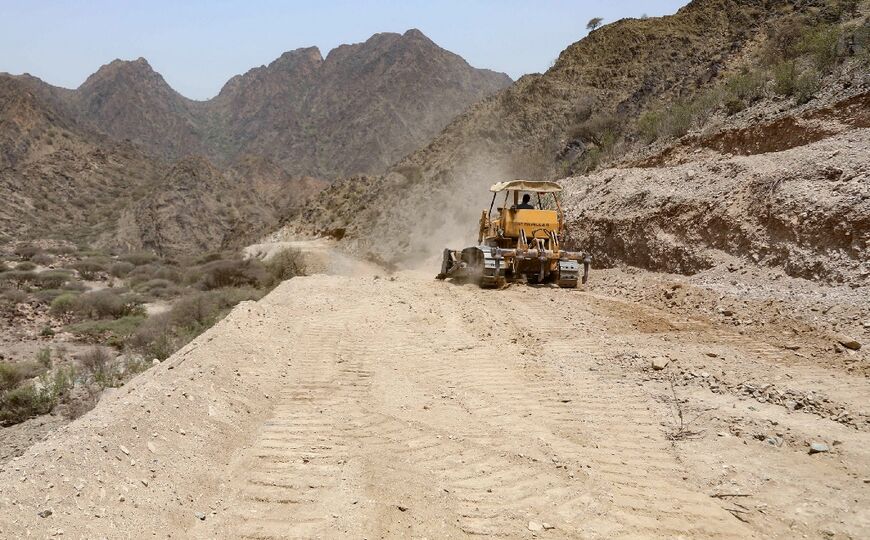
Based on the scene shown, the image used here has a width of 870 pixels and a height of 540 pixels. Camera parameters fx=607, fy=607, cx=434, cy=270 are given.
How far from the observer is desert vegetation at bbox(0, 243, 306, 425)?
34.9ft

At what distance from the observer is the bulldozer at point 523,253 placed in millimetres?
13273

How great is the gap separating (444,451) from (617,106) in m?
29.5

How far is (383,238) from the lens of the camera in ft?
106

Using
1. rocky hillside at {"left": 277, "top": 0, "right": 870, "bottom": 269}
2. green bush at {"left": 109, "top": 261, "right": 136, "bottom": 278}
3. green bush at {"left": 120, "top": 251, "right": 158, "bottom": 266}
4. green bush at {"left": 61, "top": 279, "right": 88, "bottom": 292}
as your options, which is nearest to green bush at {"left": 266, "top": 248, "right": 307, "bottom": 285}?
rocky hillside at {"left": 277, "top": 0, "right": 870, "bottom": 269}

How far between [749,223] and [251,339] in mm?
9060

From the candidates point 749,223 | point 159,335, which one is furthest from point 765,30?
point 159,335

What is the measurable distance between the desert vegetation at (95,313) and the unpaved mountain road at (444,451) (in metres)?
4.06

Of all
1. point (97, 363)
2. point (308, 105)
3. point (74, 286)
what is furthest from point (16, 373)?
point (308, 105)

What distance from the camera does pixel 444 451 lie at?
5082mm

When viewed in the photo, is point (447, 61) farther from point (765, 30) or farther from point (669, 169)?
point (669, 169)

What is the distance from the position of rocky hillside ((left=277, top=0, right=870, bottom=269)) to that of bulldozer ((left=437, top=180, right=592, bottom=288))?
323 centimetres

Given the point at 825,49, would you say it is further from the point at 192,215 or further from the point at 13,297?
the point at 192,215

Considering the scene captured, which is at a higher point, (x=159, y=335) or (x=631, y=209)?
(x=631, y=209)

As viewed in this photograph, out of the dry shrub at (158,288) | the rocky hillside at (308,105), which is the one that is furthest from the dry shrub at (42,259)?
the rocky hillside at (308,105)
